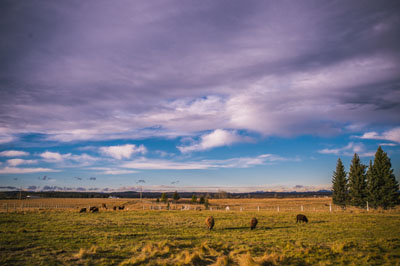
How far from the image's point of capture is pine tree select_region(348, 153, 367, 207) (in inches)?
1901

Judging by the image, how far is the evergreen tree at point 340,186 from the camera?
53125mm

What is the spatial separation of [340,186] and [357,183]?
5179 millimetres

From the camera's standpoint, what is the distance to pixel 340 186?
53.8 m

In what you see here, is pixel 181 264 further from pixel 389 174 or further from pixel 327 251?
pixel 389 174

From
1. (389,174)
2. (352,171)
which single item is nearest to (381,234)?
(389,174)

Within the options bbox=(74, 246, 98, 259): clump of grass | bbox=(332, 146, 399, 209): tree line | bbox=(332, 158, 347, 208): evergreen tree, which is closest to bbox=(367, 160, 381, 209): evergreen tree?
bbox=(332, 146, 399, 209): tree line

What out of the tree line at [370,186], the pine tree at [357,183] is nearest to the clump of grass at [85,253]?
the tree line at [370,186]

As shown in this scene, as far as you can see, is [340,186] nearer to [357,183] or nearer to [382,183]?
[357,183]

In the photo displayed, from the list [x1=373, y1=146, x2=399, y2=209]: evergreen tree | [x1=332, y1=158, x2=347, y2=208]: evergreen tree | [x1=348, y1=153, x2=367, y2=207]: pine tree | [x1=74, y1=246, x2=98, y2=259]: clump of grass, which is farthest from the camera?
[x1=332, y1=158, x2=347, y2=208]: evergreen tree

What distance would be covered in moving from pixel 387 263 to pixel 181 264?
31.0 feet

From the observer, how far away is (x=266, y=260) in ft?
36.4

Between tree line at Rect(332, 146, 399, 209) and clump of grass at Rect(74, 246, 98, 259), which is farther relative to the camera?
tree line at Rect(332, 146, 399, 209)

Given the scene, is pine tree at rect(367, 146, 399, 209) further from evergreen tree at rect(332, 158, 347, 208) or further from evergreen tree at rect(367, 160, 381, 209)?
evergreen tree at rect(332, 158, 347, 208)

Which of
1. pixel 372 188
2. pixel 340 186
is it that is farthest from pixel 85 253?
pixel 340 186
